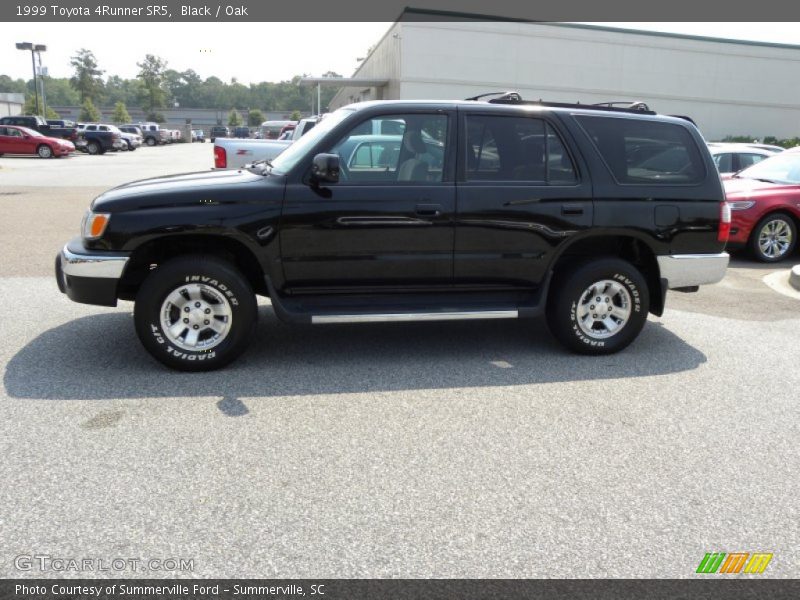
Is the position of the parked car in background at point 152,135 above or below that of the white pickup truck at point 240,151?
above

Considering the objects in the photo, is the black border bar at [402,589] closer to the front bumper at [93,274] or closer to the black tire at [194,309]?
the black tire at [194,309]

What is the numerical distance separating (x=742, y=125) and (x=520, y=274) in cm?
5109

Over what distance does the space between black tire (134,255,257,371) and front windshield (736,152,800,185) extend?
9.13 meters

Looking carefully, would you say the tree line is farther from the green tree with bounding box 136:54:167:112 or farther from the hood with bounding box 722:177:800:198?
the hood with bounding box 722:177:800:198

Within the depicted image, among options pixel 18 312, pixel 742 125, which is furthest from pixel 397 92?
pixel 18 312

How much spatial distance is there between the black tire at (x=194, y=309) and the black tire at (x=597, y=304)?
2442mm

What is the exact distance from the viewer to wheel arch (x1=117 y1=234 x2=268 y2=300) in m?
5.16

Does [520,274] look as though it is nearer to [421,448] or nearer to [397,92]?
[421,448]

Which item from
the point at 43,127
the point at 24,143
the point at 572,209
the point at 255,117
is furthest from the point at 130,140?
the point at 255,117

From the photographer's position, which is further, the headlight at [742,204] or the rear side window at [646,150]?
the headlight at [742,204]

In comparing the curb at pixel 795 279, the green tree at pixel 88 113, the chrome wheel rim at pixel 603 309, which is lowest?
the curb at pixel 795 279

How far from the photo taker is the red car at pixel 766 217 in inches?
404

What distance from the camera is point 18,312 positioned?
656 centimetres

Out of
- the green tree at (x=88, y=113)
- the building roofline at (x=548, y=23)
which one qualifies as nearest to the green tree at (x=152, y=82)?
the green tree at (x=88, y=113)
